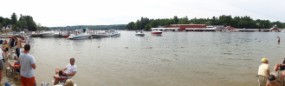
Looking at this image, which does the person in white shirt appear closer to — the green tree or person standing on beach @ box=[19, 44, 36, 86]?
person standing on beach @ box=[19, 44, 36, 86]

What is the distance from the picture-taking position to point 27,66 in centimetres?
1127

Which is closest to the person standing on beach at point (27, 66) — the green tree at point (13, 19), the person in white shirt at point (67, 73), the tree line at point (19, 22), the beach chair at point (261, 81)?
the person in white shirt at point (67, 73)

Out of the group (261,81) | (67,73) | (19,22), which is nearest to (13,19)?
(19,22)

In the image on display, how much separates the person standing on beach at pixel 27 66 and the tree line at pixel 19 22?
487 feet

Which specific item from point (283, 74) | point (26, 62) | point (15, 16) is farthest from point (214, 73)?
point (15, 16)

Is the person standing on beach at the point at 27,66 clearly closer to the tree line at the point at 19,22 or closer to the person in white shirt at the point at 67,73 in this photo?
the person in white shirt at the point at 67,73

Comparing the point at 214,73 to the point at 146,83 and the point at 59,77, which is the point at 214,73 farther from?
the point at 59,77

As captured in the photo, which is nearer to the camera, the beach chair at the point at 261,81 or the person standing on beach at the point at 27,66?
the person standing on beach at the point at 27,66

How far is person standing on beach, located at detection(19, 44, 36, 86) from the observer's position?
11.1 metres

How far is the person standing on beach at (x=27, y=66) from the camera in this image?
11.1 meters

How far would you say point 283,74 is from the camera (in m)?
14.9

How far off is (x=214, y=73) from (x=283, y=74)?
7392mm

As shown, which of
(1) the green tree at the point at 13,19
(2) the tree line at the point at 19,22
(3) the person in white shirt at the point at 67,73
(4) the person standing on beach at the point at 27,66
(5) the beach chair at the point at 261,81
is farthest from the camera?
(1) the green tree at the point at 13,19

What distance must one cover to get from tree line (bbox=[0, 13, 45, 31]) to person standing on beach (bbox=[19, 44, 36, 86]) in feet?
487
